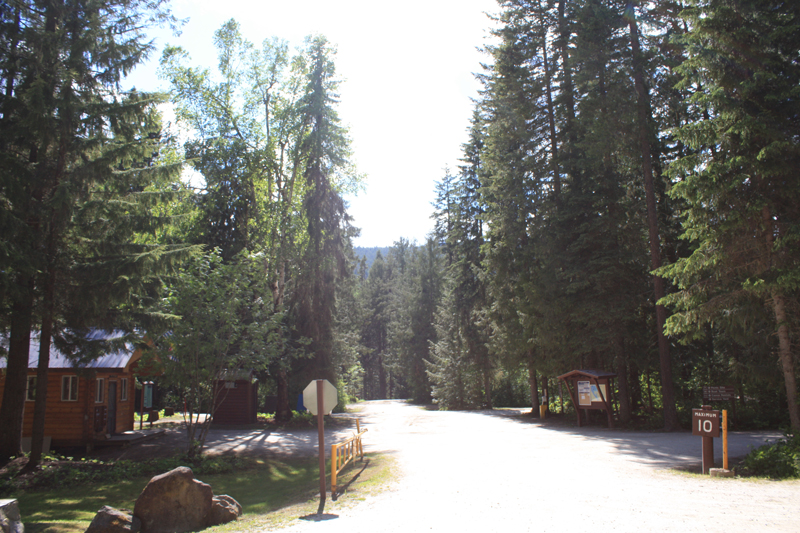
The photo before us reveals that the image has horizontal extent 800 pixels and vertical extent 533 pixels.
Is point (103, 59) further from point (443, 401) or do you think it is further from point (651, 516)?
point (443, 401)

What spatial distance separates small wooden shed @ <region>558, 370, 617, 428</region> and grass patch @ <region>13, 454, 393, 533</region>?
9.13m

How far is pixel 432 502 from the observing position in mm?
8078

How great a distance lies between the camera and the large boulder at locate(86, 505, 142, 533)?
756cm

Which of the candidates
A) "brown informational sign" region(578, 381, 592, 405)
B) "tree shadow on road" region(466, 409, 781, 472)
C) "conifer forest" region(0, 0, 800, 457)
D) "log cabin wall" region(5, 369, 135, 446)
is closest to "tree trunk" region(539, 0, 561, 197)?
"conifer forest" region(0, 0, 800, 457)

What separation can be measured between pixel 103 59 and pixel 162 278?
20.2 ft

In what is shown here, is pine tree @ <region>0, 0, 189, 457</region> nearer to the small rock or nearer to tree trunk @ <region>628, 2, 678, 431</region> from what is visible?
the small rock

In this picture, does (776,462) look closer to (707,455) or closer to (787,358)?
(707,455)

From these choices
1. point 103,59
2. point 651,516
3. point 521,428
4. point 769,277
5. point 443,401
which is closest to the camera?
point 651,516

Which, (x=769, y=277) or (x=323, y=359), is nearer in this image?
(x=769, y=277)

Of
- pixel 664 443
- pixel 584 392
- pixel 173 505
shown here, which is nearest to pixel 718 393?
pixel 664 443

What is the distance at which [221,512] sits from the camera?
8781 millimetres

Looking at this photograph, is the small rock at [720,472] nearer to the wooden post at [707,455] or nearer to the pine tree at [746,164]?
the wooden post at [707,455]

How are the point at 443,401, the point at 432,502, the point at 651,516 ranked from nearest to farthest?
the point at 651,516
the point at 432,502
the point at 443,401

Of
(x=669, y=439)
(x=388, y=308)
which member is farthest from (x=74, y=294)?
(x=388, y=308)
